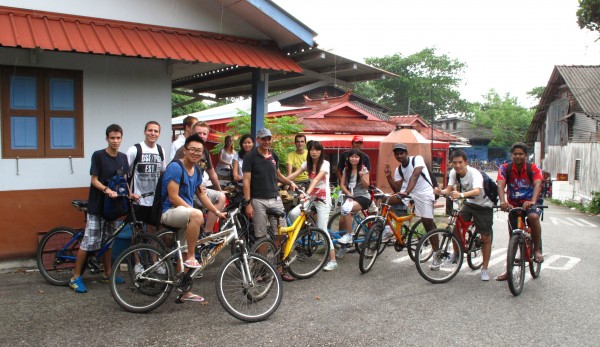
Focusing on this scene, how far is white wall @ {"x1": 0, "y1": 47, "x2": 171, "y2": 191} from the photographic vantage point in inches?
266

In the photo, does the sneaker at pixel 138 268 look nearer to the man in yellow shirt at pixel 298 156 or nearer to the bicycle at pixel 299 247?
the bicycle at pixel 299 247

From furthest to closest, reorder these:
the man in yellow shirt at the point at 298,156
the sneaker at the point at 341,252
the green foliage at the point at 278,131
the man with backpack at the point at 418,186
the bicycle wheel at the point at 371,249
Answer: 1. the green foliage at the point at 278,131
2. the man in yellow shirt at the point at 298,156
3. the sneaker at the point at 341,252
4. the man with backpack at the point at 418,186
5. the bicycle wheel at the point at 371,249

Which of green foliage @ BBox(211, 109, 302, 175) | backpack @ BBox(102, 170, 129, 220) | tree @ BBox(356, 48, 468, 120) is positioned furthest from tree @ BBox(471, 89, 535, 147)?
backpack @ BBox(102, 170, 129, 220)

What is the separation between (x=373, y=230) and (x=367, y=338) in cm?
235

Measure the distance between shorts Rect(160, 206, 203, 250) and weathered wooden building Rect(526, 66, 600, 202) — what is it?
19059 millimetres

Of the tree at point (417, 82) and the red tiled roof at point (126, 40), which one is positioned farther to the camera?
the tree at point (417, 82)

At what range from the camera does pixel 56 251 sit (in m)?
6.09

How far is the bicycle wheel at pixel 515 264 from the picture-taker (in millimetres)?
5965

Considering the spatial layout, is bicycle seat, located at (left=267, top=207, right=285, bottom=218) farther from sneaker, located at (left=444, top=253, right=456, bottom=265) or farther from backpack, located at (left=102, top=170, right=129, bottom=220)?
sneaker, located at (left=444, top=253, right=456, bottom=265)

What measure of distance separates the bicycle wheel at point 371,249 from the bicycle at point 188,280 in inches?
81.1

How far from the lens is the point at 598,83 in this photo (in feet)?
86.6

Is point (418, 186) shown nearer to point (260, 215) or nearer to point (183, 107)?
point (260, 215)

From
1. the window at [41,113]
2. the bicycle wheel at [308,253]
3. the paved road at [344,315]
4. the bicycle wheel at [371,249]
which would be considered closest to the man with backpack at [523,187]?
the paved road at [344,315]

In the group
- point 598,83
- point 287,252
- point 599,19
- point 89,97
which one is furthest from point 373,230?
point 598,83
